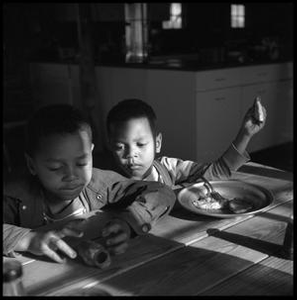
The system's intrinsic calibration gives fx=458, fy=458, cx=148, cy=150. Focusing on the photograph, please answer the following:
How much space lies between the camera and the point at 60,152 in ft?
3.83

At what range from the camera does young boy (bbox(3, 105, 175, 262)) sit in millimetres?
1139

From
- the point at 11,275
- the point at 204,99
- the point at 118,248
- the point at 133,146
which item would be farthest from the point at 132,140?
the point at 204,99

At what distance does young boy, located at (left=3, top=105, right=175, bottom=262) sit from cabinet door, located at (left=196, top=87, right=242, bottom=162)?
3177mm

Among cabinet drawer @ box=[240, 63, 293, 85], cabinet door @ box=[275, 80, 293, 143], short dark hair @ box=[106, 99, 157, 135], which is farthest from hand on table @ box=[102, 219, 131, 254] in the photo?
cabinet door @ box=[275, 80, 293, 143]

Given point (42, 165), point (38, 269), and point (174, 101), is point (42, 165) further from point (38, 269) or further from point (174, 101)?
point (174, 101)

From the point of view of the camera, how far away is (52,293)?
0.84 meters

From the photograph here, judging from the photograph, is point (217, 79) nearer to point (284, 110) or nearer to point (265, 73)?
point (265, 73)

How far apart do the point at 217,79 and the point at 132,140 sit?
304cm

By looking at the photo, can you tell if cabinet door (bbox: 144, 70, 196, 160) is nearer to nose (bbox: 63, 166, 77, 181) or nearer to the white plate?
the white plate

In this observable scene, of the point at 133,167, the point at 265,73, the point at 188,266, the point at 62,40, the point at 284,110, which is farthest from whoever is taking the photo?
the point at 62,40

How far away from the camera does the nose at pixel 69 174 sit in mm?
1141

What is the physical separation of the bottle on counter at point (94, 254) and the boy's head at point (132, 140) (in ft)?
2.00

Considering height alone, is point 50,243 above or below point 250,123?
below

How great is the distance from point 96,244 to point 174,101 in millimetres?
3647
